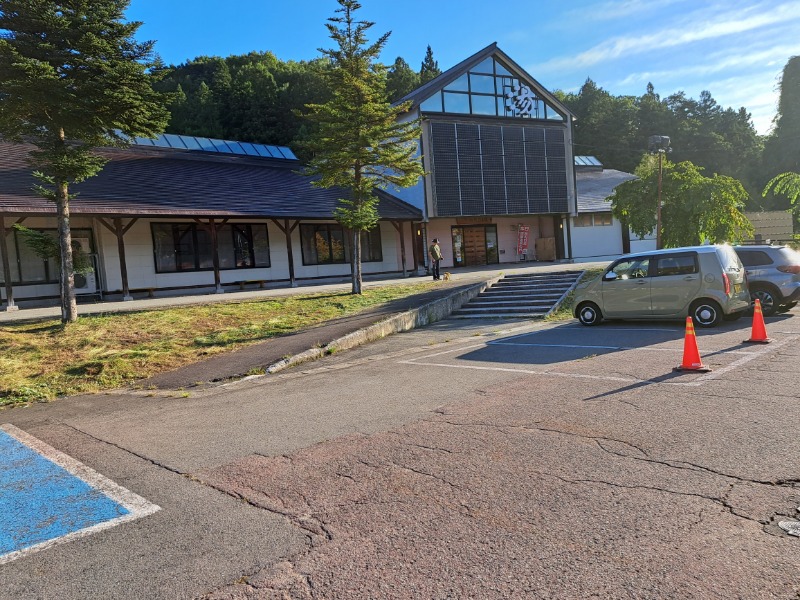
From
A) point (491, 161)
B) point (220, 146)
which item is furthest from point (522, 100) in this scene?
point (220, 146)

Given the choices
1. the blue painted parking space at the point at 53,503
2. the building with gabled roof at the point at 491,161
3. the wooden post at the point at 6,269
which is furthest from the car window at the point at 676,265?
the wooden post at the point at 6,269

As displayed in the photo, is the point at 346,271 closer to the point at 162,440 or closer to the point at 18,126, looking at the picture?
the point at 18,126

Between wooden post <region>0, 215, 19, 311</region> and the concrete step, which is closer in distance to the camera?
the concrete step

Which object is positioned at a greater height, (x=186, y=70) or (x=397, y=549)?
(x=186, y=70)

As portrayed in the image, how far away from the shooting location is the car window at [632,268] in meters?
12.0

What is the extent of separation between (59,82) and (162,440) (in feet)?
29.3

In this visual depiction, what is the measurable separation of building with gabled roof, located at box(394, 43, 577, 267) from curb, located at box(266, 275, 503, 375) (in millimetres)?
10199

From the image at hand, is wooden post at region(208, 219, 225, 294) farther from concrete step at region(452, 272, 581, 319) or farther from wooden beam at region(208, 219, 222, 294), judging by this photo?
concrete step at region(452, 272, 581, 319)

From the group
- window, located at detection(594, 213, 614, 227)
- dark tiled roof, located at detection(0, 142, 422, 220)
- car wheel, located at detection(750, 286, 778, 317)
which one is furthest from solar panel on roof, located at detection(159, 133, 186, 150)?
car wheel, located at detection(750, 286, 778, 317)

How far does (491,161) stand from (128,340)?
22475 millimetres

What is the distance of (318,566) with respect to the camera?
302 cm

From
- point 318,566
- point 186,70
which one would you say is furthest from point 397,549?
point 186,70

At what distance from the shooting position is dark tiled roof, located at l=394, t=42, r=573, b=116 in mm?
27844

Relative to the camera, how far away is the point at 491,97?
2991cm
